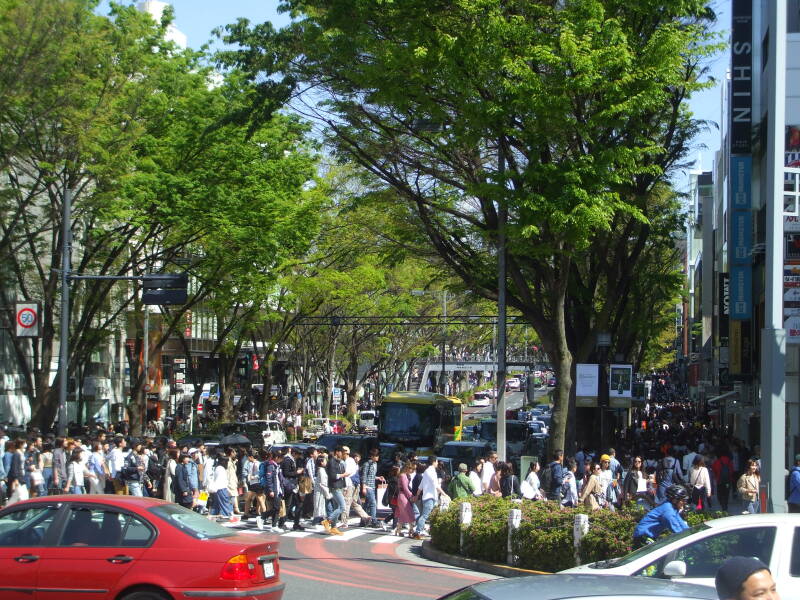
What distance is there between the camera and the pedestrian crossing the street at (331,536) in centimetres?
1944

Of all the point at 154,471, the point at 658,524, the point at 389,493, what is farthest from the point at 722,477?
the point at 658,524

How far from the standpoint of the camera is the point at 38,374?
31844mm

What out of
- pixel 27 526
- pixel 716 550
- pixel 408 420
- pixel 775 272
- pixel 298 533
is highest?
pixel 775 272

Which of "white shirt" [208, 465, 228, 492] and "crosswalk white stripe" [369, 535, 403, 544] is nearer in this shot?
"crosswalk white stripe" [369, 535, 403, 544]

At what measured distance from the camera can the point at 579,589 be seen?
5.02m

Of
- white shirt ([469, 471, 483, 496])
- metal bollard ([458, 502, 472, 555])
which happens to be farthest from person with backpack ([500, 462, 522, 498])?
metal bollard ([458, 502, 472, 555])

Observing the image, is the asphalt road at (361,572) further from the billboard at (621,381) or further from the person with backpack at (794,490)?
the billboard at (621,381)

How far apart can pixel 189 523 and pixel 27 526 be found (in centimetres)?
150

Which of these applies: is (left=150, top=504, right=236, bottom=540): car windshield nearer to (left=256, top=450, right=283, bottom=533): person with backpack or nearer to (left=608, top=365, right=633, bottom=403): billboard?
(left=256, top=450, right=283, bottom=533): person with backpack

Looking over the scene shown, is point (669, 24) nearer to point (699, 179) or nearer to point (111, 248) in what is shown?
point (111, 248)

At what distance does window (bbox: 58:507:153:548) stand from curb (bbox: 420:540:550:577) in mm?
6688

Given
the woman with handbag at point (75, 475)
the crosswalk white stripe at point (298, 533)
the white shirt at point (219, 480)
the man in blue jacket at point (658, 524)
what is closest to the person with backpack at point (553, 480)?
the crosswalk white stripe at point (298, 533)

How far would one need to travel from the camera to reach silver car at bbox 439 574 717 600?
16.0 ft

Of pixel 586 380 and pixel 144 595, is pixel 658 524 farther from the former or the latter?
pixel 586 380
